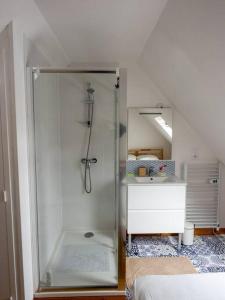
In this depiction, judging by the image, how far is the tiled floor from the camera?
109 inches

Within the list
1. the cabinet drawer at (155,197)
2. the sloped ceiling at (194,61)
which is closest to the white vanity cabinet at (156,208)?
the cabinet drawer at (155,197)

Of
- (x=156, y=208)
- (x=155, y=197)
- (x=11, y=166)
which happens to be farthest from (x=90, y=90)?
(x=156, y=208)

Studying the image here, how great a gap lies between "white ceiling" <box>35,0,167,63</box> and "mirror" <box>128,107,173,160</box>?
34.7 inches

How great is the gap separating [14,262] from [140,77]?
112 inches

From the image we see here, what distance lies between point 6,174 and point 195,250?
8.73 ft

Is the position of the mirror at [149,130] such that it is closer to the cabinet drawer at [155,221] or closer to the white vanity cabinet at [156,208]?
the white vanity cabinet at [156,208]

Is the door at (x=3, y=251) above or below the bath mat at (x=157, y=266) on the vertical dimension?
above

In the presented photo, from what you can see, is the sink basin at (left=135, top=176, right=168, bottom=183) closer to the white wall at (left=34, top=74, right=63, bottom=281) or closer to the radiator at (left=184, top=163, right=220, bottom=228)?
the radiator at (left=184, top=163, right=220, bottom=228)

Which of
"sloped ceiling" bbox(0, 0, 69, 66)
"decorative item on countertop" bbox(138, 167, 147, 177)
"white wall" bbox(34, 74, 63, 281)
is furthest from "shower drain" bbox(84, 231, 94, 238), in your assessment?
"sloped ceiling" bbox(0, 0, 69, 66)

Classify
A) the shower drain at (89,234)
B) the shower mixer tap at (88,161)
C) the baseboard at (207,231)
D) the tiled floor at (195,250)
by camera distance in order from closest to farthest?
the tiled floor at (195,250), the shower drain at (89,234), the shower mixer tap at (88,161), the baseboard at (207,231)

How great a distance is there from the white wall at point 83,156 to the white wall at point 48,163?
0.40 ft

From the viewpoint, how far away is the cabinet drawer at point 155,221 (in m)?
3.02

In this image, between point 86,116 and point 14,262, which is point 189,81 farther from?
point 14,262

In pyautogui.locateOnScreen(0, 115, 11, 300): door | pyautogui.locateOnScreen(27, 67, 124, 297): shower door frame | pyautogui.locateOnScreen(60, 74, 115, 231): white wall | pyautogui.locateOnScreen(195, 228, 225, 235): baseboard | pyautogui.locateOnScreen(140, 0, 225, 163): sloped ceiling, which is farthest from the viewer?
pyautogui.locateOnScreen(195, 228, 225, 235): baseboard
